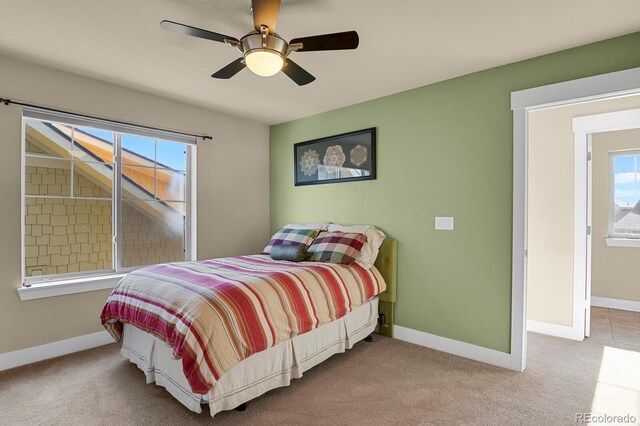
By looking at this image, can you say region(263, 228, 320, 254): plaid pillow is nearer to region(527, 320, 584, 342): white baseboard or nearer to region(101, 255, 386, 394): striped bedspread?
region(101, 255, 386, 394): striped bedspread

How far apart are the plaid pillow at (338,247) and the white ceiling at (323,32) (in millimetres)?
1452

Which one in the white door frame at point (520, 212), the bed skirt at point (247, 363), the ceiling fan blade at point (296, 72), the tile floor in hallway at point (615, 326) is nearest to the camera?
the bed skirt at point (247, 363)

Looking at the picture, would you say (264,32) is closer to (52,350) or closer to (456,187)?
(456,187)

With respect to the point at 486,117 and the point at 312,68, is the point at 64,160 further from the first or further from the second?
the point at 486,117

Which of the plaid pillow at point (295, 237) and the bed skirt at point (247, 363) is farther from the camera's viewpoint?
the plaid pillow at point (295, 237)

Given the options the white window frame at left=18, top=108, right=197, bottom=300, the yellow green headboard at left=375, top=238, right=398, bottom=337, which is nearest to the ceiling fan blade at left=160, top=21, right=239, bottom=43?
the white window frame at left=18, top=108, right=197, bottom=300

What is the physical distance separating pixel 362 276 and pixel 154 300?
169 cm

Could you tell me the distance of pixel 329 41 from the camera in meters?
1.80

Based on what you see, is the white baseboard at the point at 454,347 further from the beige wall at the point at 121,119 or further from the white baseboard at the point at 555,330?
the beige wall at the point at 121,119

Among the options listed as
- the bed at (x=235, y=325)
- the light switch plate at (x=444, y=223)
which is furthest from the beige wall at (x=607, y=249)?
the bed at (x=235, y=325)

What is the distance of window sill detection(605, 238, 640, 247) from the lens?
412 cm

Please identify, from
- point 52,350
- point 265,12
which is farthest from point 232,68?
point 52,350

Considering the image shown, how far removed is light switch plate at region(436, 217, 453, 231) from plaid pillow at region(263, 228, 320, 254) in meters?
1.21

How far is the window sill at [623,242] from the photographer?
4121 mm
